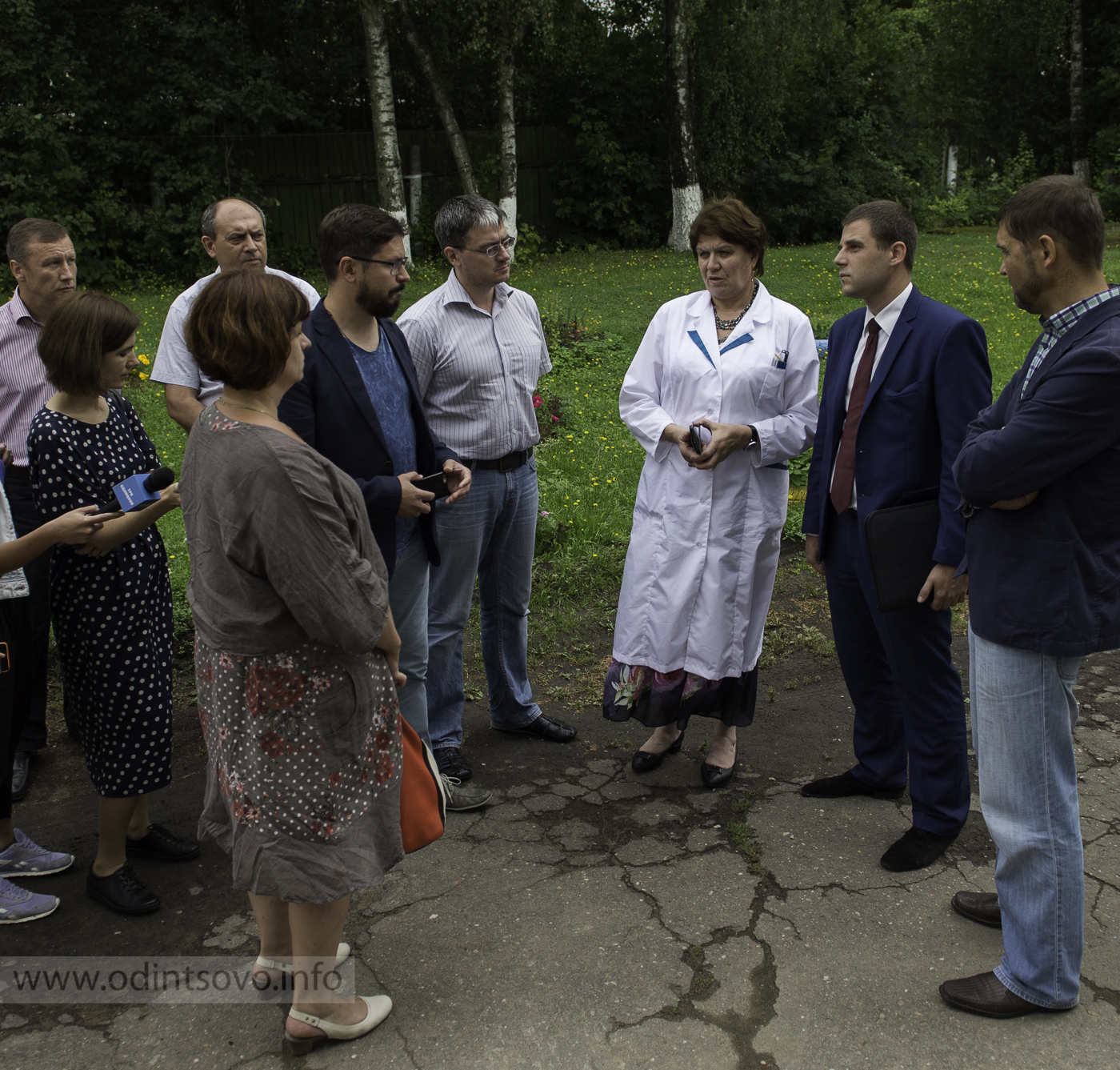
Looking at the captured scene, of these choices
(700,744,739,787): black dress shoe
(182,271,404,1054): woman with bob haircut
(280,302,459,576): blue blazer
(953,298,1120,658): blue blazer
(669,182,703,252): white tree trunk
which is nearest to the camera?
(182,271,404,1054): woman with bob haircut

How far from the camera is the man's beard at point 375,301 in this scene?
10.5 feet

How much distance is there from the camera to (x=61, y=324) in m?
2.94

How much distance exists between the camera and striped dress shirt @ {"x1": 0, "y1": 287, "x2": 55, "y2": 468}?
371cm

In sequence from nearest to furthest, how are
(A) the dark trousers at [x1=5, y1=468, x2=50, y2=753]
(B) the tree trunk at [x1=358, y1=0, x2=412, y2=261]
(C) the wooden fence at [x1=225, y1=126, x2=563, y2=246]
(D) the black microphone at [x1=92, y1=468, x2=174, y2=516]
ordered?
(D) the black microphone at [x1=92, y1=468, x2=174, y2=516], (A) the dark trousers at [x1=5, y1=468, x2=50, y2=753], (B) the tree trunk at [x1=358, y1=0, x2=412, y2=261], (C) the wooden fence at [x1=225, y1=126, x2=563, y2=246]

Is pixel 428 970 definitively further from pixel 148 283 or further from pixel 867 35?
pixel 867 35

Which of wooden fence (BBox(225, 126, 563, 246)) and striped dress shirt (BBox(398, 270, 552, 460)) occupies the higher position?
wooden fence (BBox(225, 126, 563, 246))

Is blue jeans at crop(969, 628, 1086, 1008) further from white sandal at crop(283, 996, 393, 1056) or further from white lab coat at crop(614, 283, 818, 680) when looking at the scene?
white sandal at crop(283, 996, 393, 1056)

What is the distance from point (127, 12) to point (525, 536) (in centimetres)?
1701

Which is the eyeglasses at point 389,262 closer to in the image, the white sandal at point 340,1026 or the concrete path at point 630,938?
the concrete path at point 630,938

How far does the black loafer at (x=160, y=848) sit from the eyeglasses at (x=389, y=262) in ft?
6.30

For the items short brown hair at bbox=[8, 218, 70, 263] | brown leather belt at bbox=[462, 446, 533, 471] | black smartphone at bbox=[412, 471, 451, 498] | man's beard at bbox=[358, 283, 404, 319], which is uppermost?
short brown hair at bbox=[8, 218, 70, 263]

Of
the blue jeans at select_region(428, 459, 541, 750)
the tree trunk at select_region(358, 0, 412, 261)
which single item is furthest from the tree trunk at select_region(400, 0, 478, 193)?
the blue jeans at select_region(428, 459, 541, 750)

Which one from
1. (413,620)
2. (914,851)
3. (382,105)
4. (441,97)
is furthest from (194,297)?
(441,97)

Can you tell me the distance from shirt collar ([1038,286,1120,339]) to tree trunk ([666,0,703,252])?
18.0m
